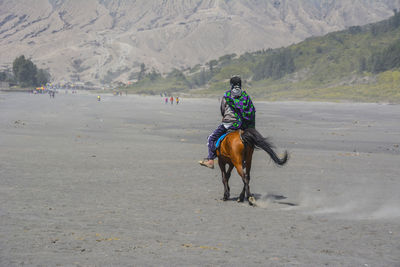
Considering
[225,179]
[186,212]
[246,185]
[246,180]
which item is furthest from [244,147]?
[186,212]

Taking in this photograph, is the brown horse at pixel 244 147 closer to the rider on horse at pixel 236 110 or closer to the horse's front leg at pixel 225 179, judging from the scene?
the rider on horse at pixel 236 110

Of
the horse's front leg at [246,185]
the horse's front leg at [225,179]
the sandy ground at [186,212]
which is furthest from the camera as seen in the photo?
the horse's front leg at [225,179]

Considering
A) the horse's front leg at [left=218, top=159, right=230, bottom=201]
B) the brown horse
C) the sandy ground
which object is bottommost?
the sandy ground

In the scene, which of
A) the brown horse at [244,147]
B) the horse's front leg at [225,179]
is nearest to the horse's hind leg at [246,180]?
the brown horse at [244,147]

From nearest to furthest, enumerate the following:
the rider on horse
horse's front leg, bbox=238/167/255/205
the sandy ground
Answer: the sandy ground < horse's front leg, bbox=238/167/255/205 < the rider on horse

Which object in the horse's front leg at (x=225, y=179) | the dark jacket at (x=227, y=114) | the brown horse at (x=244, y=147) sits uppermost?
the dark jacket at (x=227, y=114)

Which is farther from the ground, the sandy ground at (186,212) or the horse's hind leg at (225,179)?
the horse's hind leg at (225,179)

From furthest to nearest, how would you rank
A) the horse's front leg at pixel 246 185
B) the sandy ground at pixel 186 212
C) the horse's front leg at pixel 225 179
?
1. the horse's front leg at pixel 225 179
2. the horse's front leg at pixel 246 185
3. the sandy ground at pixel 186 212

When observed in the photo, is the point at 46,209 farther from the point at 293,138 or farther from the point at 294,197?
the point at 293,138

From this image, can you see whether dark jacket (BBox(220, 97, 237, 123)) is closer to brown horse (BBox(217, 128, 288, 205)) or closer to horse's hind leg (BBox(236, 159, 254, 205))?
brown horse (BBox(217, 128, 288, 205))

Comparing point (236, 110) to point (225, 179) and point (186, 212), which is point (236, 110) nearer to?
point (225, 179)

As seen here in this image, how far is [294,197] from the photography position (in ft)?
45.2

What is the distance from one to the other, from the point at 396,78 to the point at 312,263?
16982 cm

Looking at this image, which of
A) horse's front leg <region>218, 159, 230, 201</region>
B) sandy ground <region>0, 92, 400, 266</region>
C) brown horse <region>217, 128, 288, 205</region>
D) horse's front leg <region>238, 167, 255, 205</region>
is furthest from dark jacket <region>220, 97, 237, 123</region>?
sandy ground <region>0, 92, 400, 266</region>
